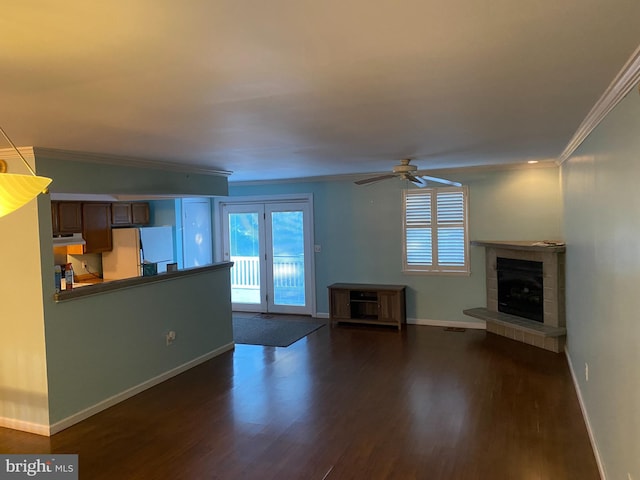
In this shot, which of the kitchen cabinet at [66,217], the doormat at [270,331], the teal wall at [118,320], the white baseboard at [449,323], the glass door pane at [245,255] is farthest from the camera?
the glass door pane at [245,255]

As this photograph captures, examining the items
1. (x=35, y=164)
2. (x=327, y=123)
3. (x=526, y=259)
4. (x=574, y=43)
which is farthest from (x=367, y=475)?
(x=526, y=259)

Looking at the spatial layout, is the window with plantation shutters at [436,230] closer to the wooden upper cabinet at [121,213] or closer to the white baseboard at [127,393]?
the white baseboard at [127,393]

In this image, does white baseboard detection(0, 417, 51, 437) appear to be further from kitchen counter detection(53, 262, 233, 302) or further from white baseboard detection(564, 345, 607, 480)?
white baseboard detection(564, 345, 607, 480)

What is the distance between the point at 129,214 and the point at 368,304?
3.81 m

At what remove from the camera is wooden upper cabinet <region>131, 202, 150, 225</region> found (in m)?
7.05

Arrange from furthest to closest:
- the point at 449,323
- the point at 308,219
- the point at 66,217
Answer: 1. the point at 308,219
2. the point at 449,323
3. the point at 66,217

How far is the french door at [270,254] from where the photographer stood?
802 centimetres

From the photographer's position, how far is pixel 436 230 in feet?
23.3

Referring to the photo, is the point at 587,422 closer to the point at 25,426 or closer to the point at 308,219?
the point at 25,426

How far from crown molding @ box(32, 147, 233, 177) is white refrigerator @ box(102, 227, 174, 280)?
5.14 ft

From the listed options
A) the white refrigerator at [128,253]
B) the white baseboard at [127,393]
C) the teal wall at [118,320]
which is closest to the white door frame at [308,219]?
the white refrigerator at [128,253]

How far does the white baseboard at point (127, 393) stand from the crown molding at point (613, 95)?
4482 millimetres

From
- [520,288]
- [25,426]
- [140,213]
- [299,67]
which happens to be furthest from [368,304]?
[299,67]

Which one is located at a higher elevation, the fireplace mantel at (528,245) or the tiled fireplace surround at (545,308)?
the fireplace mantel at (528,245)
